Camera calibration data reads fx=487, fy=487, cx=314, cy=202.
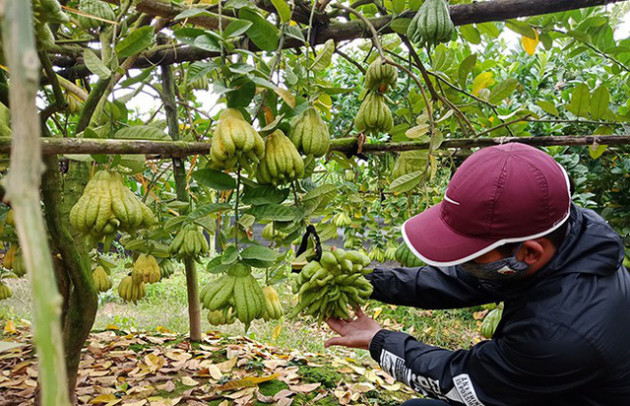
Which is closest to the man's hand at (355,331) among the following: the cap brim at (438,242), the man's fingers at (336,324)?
the man's fingers at (336,324)

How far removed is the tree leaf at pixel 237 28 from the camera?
42.0 inches

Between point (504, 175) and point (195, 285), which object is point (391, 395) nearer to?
point (195, 285)

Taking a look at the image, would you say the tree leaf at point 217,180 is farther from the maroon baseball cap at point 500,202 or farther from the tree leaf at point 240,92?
the maroon baseball cap at point 500,202

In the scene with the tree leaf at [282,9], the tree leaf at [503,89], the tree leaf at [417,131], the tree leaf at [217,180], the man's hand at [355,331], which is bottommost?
the man's hand at [355,331]

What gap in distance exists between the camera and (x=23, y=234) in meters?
0.19

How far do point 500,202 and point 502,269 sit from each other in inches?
8.0

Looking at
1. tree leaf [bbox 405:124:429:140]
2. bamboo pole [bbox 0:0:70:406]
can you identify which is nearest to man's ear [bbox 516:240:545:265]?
tree leaf [bbox 405:124:429:140]

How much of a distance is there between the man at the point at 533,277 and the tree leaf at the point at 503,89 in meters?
0.51

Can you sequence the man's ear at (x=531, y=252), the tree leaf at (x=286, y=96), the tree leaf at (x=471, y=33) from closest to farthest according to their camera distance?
the tree leaf at (x=286, y=96) < the man's ear at (x=531, y=252) < the tree leaf at (x=471, y=33)

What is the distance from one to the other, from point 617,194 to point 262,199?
1938mm

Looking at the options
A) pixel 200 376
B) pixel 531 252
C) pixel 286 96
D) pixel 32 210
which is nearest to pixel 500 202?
pixel 531 252

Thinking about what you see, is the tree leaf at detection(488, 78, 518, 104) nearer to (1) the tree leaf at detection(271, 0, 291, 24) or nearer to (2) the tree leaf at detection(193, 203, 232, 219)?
(1) the tree leaf at detection(271, 0, 291, 24)

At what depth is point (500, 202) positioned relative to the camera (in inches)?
47.0

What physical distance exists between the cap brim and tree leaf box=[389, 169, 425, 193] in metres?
0.18
